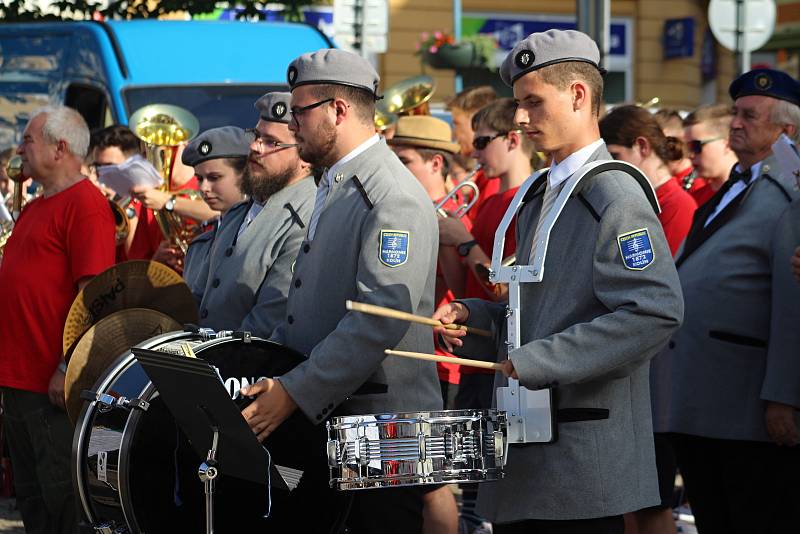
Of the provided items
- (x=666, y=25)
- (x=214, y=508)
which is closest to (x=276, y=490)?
(x=214, y=508)

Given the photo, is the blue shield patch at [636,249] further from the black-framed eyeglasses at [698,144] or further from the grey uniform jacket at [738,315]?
the black-framed eyeglasses at [698,144]

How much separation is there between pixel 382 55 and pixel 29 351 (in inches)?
685

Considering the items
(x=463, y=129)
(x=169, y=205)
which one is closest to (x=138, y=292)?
(x=169, y=205)

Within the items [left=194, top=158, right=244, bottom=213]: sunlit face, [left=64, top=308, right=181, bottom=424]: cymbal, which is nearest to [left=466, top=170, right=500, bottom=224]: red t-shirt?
[left=194, top=158, right=244, bottom=213]: sunlit face

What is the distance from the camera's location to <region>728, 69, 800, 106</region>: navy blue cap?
17.7 ft

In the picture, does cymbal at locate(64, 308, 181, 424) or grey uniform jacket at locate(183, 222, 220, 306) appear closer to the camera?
cymbal at locate(64, 308, 181, 424)

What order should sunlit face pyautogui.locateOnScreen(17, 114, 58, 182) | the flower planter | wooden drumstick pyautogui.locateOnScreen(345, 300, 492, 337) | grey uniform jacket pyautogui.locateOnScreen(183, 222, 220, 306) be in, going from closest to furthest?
1. wooden drumstick pyautogui.locateOnScreen(345, 300, 492, 337)
2. grey uniform jacket pyautogui.locateOnScreen(183, 222, 220, 306)
3. sunlit face pyautogui.locateOnScreen(17, 114, 58, 182)
4. the flower planter

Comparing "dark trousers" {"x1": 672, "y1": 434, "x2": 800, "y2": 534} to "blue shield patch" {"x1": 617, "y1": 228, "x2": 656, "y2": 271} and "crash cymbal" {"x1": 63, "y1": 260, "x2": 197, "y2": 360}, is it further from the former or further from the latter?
"crash cymbal" {"x1": 63, "y1": 260, "x2": 197, "y2": 360}

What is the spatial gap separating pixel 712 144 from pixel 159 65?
5.16 metres

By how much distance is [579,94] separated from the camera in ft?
13.2

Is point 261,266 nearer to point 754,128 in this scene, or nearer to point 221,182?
point 221,182

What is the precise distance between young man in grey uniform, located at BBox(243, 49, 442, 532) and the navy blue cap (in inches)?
59.6

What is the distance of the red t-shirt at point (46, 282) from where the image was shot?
6.19m

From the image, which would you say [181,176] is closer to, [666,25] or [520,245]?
[520,245]
